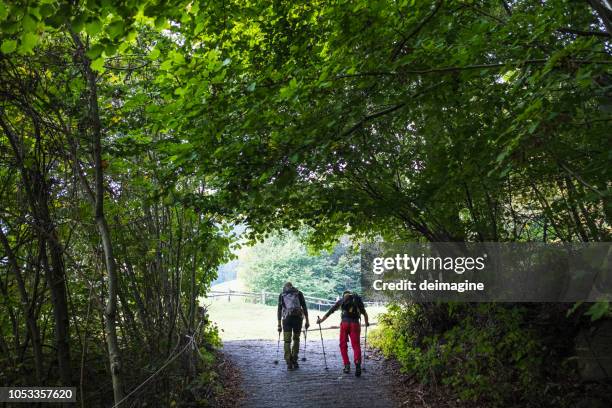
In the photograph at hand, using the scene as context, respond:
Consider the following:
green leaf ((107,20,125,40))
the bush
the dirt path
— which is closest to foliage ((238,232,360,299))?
the dirt path

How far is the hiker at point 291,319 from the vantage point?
1017 cm

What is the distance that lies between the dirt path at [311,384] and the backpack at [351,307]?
3.92 ft

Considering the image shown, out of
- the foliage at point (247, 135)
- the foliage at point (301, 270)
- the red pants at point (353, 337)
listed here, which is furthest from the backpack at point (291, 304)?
the foliage at point (301, 270)

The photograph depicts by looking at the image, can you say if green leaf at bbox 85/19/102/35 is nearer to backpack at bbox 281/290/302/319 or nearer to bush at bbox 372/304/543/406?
bush at bbox 372/304/543/406

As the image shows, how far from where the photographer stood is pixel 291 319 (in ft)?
33.5

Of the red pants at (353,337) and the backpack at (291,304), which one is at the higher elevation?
the backpack at (291,304)

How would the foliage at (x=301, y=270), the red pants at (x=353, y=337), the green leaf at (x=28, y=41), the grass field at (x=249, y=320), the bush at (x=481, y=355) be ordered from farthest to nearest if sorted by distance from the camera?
1. the foliage at (x=301, y=270)
2. the grass field at (x=249, y=320)
3. the red pants at (x=353, y=337)
4. the bush at (x=481, y=355)
5. the green leaf at (x=28, y=41)

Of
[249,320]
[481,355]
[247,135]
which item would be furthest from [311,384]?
[249,320]

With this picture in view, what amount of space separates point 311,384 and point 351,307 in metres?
1.66

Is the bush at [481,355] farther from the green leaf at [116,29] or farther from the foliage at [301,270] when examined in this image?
the foliage at [301,270]

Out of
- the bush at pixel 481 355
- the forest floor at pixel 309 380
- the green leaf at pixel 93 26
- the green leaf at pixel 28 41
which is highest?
the green leaf at pixel 93 26

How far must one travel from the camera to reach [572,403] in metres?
6.36

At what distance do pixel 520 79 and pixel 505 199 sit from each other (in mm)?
4528

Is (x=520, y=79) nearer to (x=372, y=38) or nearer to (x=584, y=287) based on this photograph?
(x=372, y=38)
